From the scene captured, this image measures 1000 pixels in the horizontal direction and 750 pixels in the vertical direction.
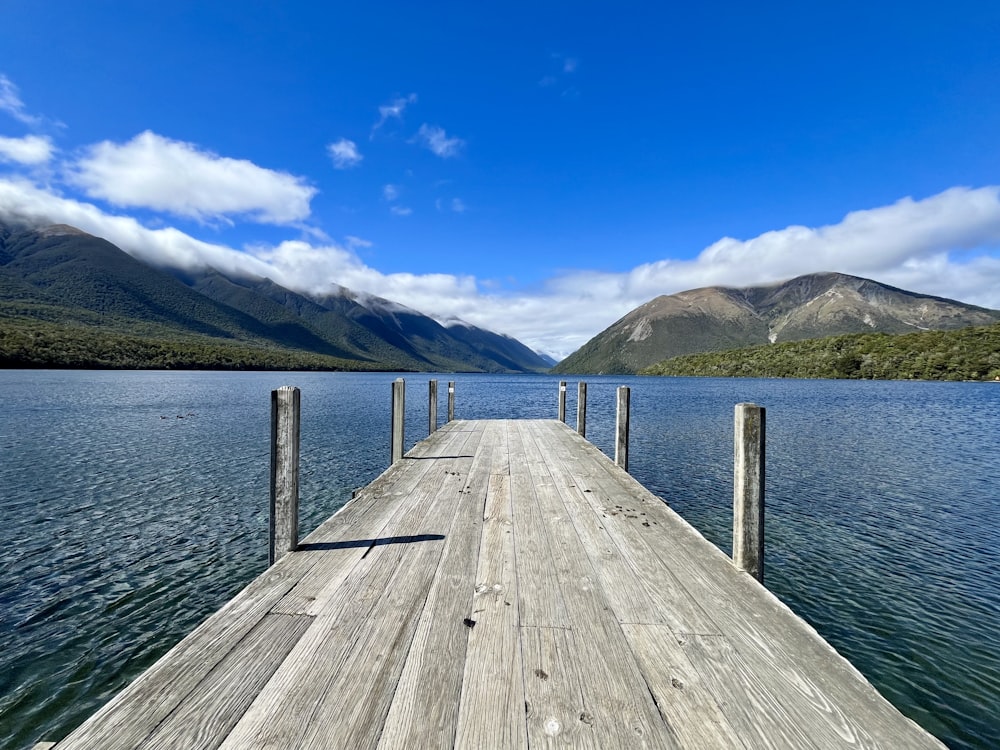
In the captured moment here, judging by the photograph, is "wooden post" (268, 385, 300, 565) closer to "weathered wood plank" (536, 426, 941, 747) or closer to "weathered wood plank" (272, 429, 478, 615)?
"weathered wood plank" (272, 429, 478, 615)

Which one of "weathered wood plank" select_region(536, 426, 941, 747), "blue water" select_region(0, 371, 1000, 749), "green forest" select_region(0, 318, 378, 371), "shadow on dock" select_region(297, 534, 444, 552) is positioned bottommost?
"blue water" select_region(0, 371, 1000, 749)

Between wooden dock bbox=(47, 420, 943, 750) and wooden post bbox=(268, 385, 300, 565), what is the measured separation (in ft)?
0.65

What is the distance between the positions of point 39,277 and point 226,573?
258690 millimetres

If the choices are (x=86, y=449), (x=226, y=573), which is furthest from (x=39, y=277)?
(x=226, y=573)

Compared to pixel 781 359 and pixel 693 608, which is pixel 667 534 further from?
pixel 781 359

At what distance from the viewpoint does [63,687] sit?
14.6 ft

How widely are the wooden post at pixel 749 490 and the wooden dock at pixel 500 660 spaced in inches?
11.1

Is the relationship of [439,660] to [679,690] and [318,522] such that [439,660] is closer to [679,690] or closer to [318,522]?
[679,690]

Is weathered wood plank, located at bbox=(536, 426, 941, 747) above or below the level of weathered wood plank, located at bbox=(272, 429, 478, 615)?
above

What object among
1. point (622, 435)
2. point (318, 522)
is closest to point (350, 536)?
point (318, 522)

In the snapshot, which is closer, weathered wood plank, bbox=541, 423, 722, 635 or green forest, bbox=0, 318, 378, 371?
weathered wood plank, bbox=541, 423, 722, 635

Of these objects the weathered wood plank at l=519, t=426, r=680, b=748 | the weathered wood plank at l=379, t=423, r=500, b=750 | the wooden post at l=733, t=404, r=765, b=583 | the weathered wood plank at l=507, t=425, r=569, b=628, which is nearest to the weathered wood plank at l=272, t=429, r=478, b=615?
the weathered wood plank at l=379, t=423, r=500, b=750

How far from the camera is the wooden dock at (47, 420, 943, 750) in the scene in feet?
6.72

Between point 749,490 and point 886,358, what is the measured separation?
10816cm
